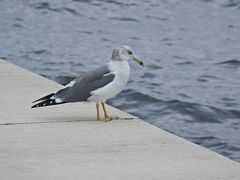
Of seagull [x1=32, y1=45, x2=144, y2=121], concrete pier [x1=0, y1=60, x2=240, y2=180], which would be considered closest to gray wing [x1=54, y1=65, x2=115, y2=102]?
seagull [x1=32, y1=45, x2=144, y2=121]

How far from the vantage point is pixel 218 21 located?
60.9ft

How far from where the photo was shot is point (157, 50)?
16.3 m

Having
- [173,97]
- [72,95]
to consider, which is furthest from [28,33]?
[72,95]

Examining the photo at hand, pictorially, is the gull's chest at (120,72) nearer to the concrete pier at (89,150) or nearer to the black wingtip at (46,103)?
the concrete pier at (89,150)

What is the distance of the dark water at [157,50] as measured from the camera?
11883 mm

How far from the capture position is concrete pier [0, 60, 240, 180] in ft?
22.1

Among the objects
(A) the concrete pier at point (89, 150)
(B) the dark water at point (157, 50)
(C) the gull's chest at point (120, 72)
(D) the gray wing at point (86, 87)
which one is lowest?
(B) the dark water at point (157, 50)

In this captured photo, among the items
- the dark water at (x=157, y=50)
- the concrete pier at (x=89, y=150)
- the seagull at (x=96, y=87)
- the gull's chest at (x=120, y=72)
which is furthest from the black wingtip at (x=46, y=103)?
the dark water at (x=157, y=50)

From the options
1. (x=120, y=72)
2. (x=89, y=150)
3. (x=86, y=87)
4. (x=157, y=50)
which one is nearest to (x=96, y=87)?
(x=86, y=87)

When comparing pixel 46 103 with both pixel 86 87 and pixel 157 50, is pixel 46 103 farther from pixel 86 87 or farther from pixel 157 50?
pixel 157 50

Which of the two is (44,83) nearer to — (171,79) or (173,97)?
(173,97)

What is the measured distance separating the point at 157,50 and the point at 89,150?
9008 millimetres

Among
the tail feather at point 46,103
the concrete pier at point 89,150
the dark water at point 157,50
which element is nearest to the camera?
the concrete pier at point 89,150

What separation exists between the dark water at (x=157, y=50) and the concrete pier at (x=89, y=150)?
7.32ft
